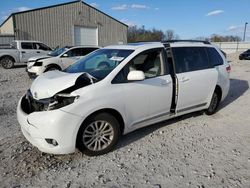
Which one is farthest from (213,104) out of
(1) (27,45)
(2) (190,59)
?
(1) (27,45)

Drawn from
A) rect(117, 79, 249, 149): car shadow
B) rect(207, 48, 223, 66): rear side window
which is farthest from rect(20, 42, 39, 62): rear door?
rect(207, 48, 223, 66): rear side window

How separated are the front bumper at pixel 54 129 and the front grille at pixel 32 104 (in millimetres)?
143

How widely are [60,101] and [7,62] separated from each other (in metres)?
13.1

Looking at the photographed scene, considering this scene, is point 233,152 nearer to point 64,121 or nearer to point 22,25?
point 64,121

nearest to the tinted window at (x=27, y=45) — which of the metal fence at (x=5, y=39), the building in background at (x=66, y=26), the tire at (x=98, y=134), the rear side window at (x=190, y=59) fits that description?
the metal fence at (x=5, y=39)

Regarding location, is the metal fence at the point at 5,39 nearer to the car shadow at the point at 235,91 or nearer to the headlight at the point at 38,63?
the headlight at the point at 38,63

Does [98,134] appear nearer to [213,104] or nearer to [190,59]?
[190,59]

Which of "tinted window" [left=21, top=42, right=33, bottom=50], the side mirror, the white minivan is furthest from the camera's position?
"tinted window" [left=21, top=42, right=33, bottom=50]

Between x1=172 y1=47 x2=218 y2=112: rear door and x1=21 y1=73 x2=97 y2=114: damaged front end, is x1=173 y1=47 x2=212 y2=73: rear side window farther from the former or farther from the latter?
x1=21 y1=73 x2=97 y2=114: damaged front end

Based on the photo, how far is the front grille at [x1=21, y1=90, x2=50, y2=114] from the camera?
11.3ft

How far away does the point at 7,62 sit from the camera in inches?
579

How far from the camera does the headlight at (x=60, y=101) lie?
333cm

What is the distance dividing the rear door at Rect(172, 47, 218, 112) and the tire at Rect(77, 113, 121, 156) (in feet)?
5.10

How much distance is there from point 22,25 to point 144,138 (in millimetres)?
21919
